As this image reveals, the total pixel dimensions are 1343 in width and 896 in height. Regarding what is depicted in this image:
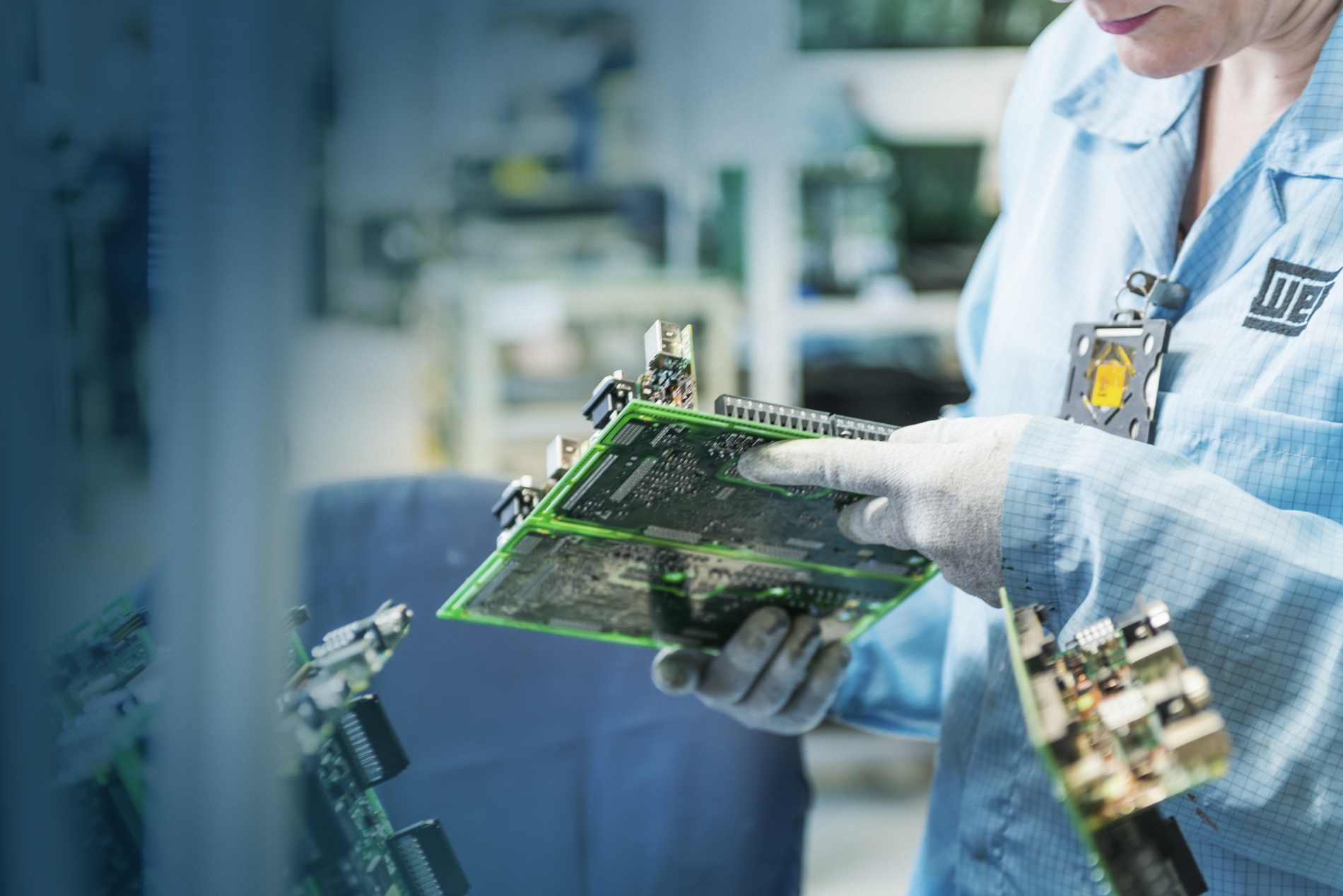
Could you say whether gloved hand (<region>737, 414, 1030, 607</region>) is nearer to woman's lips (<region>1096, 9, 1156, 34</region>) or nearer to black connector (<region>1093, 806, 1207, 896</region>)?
black connector (<region>1093, 806, 1207, 896</region>)

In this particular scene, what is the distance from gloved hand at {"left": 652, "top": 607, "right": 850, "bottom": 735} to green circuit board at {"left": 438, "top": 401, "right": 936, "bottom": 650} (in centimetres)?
2

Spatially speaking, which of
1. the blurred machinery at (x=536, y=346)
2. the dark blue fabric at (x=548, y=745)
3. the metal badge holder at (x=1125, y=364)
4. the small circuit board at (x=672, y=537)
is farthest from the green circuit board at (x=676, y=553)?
the blurred machinery at (x=536, y=346)

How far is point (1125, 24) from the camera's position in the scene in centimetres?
109

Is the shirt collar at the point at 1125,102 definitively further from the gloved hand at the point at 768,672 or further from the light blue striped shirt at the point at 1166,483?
the gloved hand at the point at 768,672

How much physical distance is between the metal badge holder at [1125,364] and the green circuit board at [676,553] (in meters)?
0.23

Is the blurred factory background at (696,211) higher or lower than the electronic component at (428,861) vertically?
higher

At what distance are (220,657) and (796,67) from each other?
3.21 metres

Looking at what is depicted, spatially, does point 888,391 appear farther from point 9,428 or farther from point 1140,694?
point 9,428

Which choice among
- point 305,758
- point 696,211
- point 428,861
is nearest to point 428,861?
point 428,861

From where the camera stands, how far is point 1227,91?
4.10 feet

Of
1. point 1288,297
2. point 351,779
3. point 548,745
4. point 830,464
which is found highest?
point 1288,297

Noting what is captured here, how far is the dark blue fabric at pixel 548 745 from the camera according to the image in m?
1.17

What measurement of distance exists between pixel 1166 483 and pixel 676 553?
45cm

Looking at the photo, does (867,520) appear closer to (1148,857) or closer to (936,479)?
(936,479)
